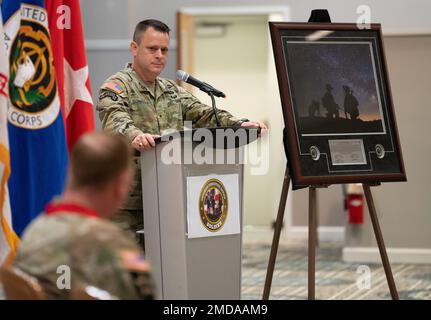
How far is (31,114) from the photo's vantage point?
3209mm

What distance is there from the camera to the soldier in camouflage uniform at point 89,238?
155cm

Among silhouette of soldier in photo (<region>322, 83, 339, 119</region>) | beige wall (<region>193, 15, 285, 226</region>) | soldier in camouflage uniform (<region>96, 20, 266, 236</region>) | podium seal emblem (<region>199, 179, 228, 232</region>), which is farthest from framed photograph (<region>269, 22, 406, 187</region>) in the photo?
beige wall (<region>193, 15, 285, 226</region>)

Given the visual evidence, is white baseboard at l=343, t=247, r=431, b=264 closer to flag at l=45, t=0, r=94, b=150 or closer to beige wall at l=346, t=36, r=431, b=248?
beige wall at l=346, t=36, r=431, b=248

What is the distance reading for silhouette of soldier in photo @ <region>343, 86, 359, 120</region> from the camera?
11.5 feet

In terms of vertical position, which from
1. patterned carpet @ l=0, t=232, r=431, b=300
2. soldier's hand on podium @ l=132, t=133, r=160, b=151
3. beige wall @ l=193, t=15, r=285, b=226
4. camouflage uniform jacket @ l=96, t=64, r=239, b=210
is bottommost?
patterned carpet @ l=0, t=232, r=431, b=300

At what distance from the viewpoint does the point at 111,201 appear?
165 cm

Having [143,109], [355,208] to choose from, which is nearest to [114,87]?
[143,109]

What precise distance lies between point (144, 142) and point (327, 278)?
281cm

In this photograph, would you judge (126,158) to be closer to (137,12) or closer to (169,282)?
(169,282)

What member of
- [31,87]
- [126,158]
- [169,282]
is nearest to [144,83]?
[31,87]

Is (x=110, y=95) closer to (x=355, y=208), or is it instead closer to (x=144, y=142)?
(x=144, y=142)

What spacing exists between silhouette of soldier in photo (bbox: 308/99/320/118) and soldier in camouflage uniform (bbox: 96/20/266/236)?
411mm

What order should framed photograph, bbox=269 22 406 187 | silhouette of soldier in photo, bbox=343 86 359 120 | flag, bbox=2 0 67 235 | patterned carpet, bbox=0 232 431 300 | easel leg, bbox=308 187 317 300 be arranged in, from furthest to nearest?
patterned carpet, bbox=0 232 431 300
silhouette of soldier in photo, bbox=343 86 359 120
framed photograph, bbox=269 22 406 187
easel leg, bbox=308 187 317 300
flag, bbox=2 0 67 235

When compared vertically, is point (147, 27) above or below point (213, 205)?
above
